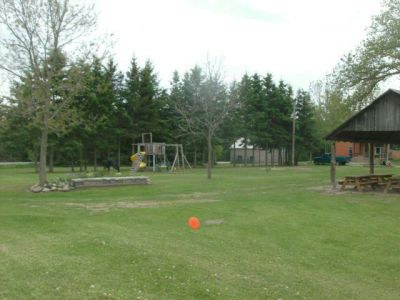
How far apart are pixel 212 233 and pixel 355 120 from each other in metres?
12.3

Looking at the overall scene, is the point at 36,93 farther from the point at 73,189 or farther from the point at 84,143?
the point at 84,143

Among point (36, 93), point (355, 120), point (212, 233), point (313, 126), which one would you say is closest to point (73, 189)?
point (36, 93)

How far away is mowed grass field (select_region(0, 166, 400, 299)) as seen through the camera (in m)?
5.55

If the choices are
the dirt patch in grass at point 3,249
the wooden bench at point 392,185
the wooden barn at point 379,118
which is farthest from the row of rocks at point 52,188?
the wooden bench at point 392,185

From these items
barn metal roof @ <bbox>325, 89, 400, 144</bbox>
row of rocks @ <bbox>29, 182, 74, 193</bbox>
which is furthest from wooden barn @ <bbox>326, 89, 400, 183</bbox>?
row of rocks @ <bbox>29, 182, 74, 193</bbox>

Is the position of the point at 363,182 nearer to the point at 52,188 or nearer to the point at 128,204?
the point at 128,204

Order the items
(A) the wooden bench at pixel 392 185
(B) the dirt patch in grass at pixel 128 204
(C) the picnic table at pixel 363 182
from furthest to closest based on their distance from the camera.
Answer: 1. (C) the picnic table at pixel 363 182
2. (A) the wooden bench at pixel 392 185
3. (B) the dirt patch in grass at pixel 128 204

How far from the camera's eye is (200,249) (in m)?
7.78

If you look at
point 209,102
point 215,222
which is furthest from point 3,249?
point 209,102

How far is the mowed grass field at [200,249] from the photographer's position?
5551 mm

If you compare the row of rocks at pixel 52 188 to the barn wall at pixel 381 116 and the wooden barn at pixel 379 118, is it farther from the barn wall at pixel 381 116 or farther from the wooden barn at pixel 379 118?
the barn wall at pixel 381 116

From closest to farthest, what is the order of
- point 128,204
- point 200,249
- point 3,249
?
point 3,249, point 200,249, point 128,204

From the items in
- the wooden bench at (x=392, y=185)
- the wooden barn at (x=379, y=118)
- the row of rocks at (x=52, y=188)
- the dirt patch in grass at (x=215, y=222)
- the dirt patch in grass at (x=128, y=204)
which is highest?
the wooden barn at (x=379, y=118)

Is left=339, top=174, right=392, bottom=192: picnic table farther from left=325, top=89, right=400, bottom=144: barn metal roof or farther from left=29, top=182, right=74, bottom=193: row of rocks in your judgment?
left=29, top=182, right=74, bottom=193: row of rocks
